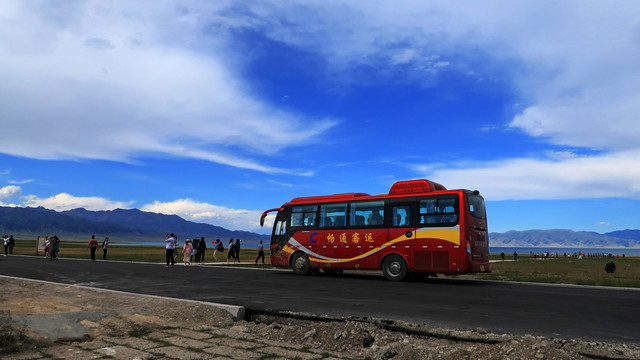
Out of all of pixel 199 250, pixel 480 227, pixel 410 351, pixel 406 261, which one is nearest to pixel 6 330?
pixel 410 351

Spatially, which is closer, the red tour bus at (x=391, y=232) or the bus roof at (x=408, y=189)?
the red tour bus at (x=391, y=232)

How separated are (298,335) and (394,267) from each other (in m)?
12.3

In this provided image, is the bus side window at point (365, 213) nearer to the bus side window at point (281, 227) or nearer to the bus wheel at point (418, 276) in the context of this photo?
the bus wheel at point (418, 276)

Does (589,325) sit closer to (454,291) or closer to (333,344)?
(333,344)

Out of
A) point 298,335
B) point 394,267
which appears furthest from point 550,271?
point 298,335

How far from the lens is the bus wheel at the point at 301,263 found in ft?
72.6

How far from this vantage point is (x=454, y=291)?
15.0 meters

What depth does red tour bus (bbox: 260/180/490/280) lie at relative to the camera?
17.9m

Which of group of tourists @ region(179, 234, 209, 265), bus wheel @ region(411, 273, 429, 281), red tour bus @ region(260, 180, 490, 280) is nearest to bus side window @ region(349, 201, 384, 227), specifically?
red tour bus @ region(260, 180, 490, 280)

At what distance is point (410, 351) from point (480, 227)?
13.6m

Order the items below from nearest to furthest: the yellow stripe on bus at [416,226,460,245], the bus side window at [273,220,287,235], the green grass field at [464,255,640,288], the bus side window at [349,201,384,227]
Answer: the yellow stripe on bus at [416,226,460,245] → the green grass field at [464,255,640,288] → the bus side window at [349,201,384,227] → the bus side window at [273,220,287,235]

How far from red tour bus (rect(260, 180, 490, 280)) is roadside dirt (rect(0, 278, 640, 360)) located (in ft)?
33.6

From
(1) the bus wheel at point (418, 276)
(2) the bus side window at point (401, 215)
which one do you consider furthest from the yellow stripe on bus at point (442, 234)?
(1) the bus wheel at point (418, 276)

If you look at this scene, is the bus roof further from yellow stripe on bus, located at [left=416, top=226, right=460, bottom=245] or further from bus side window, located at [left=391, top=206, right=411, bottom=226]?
yellow stripe on bus, located at [left=416, top=226, right=460, bottom=245]
